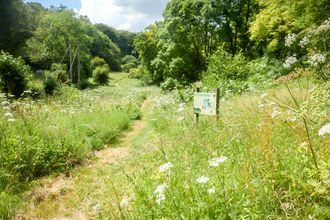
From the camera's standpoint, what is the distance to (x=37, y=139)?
12.6 feet

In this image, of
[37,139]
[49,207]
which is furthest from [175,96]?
[49,207]

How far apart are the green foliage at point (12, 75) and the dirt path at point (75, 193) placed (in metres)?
7.15

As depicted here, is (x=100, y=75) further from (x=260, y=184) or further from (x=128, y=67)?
(x=260, y=184)

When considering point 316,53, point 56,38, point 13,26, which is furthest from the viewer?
point 56,38

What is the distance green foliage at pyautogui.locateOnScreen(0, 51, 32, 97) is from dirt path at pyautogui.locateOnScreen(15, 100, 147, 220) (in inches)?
281

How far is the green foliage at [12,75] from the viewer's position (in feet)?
25.6

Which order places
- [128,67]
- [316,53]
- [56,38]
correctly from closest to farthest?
[316,53] → [56,38] → [128,67]

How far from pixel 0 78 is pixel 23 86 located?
1.03 m

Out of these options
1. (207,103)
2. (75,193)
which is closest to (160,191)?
(75,193)

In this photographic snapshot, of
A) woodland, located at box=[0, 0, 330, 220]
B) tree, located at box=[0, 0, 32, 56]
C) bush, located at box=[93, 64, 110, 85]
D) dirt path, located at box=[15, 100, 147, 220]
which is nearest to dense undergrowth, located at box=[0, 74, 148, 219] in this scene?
woodland, located at box=[0, 0, 330, 220]

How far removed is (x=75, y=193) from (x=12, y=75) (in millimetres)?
8191

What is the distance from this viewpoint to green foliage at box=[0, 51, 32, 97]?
781cm

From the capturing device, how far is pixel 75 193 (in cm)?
321

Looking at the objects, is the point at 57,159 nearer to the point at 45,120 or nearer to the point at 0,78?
the point at 45,120
